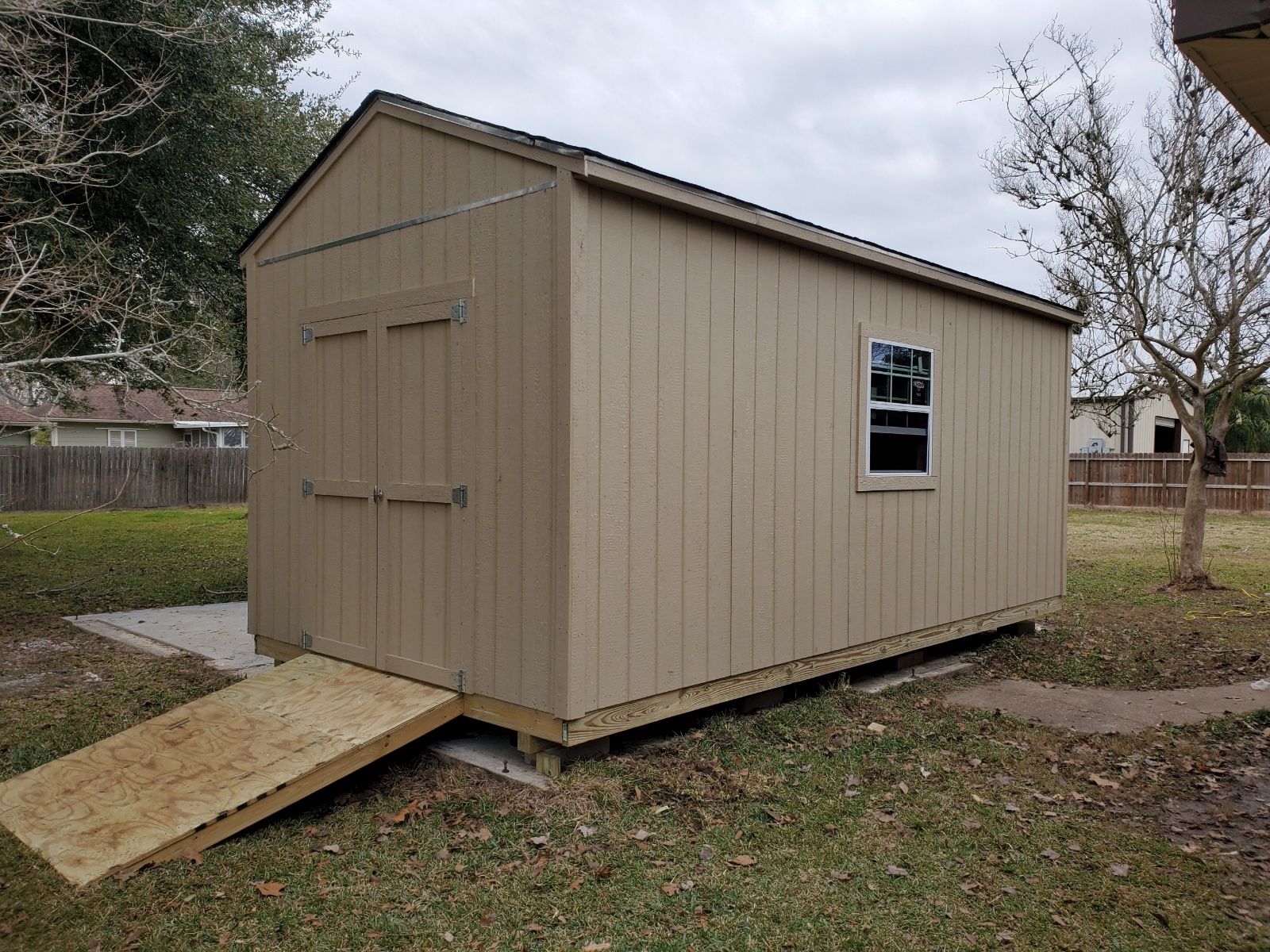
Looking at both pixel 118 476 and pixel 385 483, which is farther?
pixel 118 476

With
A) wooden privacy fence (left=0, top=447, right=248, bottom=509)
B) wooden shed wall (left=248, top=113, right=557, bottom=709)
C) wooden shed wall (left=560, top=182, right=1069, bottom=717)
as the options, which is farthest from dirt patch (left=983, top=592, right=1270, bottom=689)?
wooden privacy fence (left=0, top=447, right=248, bottom=509)

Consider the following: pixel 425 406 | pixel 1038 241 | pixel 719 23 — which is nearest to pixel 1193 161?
pixel 1038 241

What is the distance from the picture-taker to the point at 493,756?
14.6ft

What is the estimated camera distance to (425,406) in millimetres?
4781

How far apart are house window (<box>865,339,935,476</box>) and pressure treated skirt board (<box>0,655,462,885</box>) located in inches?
125

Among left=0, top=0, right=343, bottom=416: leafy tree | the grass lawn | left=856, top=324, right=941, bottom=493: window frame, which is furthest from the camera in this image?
left=0, top=0, right=343, bottom=416: leafy tree

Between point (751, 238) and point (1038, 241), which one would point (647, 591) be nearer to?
point (751, 238)

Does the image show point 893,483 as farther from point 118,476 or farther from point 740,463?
point 118,476

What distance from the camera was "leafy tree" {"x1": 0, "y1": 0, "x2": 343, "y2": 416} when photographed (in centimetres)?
677

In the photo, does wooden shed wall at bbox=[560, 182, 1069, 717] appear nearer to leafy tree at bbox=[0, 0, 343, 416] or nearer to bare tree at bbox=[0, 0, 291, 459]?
bare tree at bbox=[0, 0, 291, 459]

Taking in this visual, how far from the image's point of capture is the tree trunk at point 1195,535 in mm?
10289

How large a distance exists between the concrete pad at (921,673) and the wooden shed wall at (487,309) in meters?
2.60

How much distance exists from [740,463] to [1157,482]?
65.5ft

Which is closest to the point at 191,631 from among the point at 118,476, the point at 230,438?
the point at 118,476
